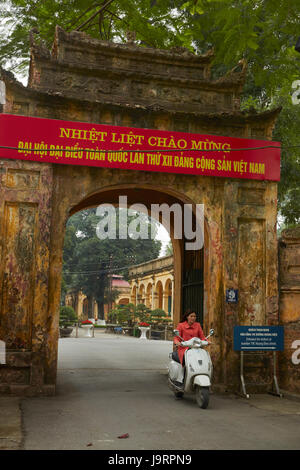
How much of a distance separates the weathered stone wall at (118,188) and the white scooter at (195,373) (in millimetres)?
1242

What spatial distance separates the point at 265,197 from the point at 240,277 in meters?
1.62

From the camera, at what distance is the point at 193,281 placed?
1046 centimetres

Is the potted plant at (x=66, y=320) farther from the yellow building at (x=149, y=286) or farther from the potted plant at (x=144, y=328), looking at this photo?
the yellow building at (x=149, y=286)

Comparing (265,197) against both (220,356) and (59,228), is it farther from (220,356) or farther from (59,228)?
(59,228)

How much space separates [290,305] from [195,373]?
8.91 feet

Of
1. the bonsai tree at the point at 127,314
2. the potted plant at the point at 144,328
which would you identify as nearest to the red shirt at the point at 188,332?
the potted plant at the point at 144,328

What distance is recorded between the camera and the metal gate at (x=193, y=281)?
32.8 feet

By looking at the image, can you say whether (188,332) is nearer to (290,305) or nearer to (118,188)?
(290,305)

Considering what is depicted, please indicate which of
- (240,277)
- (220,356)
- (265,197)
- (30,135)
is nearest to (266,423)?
(220,356)

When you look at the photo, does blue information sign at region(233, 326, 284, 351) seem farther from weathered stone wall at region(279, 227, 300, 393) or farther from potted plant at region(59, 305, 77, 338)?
potted plant at region(59, 305, 77, 338)

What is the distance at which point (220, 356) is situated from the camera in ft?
28.2

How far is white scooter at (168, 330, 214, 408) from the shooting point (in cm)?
704
